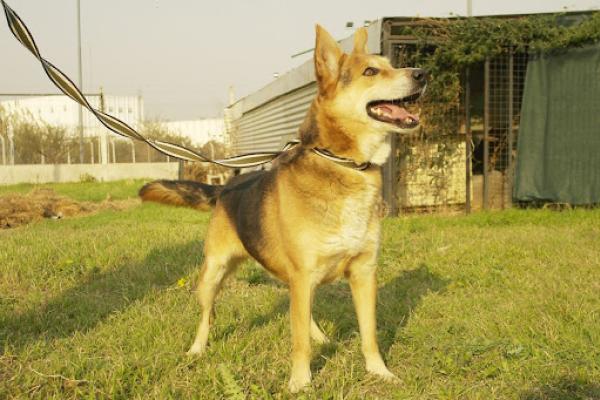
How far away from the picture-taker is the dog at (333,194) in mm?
3006

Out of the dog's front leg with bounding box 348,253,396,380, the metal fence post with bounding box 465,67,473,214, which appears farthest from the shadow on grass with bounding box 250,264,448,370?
the metal fence post with bounding box 465,67,473,214

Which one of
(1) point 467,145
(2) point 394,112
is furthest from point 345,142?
(1) point 467,145

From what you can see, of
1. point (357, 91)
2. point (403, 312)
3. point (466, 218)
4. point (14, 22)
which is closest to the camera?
point (14, 22)

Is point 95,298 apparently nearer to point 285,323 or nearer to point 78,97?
point 285,323

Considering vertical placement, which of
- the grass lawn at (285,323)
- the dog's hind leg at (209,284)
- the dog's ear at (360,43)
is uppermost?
the dog's ear at (360,43)

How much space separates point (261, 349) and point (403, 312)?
1.34 metres

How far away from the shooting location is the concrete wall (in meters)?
20.3

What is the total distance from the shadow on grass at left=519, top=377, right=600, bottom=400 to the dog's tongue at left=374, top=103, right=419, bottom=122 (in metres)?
1.62

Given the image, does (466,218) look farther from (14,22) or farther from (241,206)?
(14,22)

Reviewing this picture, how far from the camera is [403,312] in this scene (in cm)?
436

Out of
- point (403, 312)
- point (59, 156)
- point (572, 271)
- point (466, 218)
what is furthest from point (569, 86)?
point (59, 156)

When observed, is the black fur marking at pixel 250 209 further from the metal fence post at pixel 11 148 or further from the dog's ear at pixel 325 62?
the metal fence post at pixel 11 148

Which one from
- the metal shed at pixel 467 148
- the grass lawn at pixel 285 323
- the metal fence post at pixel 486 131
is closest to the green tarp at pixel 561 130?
the metal shed at pixel 467 148

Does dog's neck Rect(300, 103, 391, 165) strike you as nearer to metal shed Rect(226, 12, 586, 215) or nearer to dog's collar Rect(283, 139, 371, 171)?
dog's collar Rect(283, 139, 371, 171)
